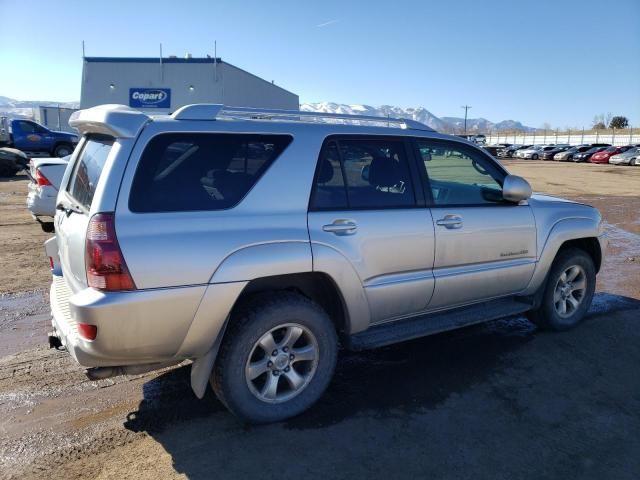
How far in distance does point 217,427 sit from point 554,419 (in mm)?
2178

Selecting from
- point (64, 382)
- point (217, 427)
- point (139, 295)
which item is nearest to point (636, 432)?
point (217, 427)

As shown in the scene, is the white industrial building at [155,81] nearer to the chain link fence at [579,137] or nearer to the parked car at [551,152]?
the parked car at [551,152]

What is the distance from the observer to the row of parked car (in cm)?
4362

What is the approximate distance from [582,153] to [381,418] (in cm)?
5323

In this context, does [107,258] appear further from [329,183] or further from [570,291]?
[570,291]

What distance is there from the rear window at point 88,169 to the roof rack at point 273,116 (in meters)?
0.49

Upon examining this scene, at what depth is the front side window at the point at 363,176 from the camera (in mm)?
3475

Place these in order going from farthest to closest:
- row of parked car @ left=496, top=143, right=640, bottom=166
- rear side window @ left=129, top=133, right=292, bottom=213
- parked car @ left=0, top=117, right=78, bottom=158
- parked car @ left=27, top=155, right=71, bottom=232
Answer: row of parked car @ left=496, top=143, right=640, bottom=166 → parked car @ left=0, top=117, right=78, bottom=158 → parked car @ left=27, top=155, right=71, bottom=232 → rear side window @ left=129, top=133, right=292, bottom=213

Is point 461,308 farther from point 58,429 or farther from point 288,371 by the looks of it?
point 58,429

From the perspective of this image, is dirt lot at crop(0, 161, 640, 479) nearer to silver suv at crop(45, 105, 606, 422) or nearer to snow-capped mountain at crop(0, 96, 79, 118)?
silver suv at crop(45, 105, 606, 422)

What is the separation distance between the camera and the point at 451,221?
155 inches

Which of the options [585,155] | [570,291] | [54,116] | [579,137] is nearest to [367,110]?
[570,291]

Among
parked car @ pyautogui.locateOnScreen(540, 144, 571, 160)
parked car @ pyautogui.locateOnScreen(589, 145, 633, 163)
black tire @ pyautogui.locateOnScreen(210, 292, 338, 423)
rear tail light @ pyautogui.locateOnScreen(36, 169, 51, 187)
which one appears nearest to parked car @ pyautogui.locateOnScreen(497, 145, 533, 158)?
parked car @ pyautogui.locateOnScreen(540, 144, 571, 160)

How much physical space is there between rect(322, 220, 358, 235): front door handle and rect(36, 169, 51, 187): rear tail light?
6.49 metres
